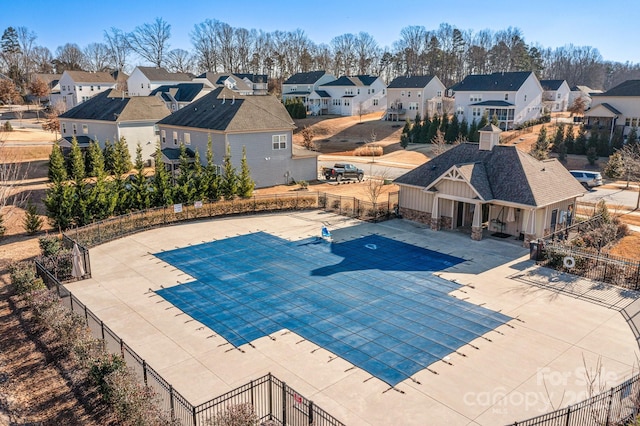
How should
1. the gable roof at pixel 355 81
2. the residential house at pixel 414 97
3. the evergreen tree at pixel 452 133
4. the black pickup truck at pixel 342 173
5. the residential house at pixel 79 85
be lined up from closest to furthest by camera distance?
the black pickup truck at pixel 342 173 → the evergreen tree at pixel 452 133 → the residential house at pixel 414 97 → the residential house at pixel 79 85 → the gable roof at pixel 355 81

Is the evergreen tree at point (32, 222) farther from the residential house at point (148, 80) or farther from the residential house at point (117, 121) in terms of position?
the residential house at point (148, 80)

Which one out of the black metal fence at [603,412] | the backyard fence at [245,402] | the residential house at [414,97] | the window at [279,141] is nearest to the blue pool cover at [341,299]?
the backyard fence at [245,402]

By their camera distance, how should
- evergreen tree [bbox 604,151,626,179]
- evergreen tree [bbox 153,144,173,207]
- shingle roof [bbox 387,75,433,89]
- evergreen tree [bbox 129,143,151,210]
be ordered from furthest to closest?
shingle roof [bbox 387,75,433,89] → evergreen tree [bbox 604,151,626,179] → evergreen tree [bbox 153,144,173,207] → evergreen tree [bbox 129,143,151,210]

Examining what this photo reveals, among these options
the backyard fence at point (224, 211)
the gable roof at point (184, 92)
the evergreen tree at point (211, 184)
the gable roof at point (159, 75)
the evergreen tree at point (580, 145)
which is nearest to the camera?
the backyard fence at point (224, 211)

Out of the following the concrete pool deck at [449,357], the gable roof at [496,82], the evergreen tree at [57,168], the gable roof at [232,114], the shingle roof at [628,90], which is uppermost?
the gable roof at [496,82]

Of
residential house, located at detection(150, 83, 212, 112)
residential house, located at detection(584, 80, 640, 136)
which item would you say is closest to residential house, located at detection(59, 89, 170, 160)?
residential house, located at detection(150, 83, 212, 112)

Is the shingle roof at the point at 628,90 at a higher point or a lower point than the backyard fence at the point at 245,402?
higher

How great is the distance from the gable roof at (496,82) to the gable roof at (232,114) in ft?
131

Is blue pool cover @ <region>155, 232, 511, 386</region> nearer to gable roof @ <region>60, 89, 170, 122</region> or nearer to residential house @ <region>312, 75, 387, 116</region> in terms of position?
gable roof @ <region>60, 89, 170, 122</region>

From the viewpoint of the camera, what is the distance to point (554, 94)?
8969cm

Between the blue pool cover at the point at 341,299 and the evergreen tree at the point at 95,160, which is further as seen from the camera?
the evergreen tree at the point at 95,160


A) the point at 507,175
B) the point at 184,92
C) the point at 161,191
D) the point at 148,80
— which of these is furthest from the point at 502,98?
the point at 148,80

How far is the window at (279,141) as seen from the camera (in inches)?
1764

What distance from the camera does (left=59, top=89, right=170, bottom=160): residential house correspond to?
171 feet
